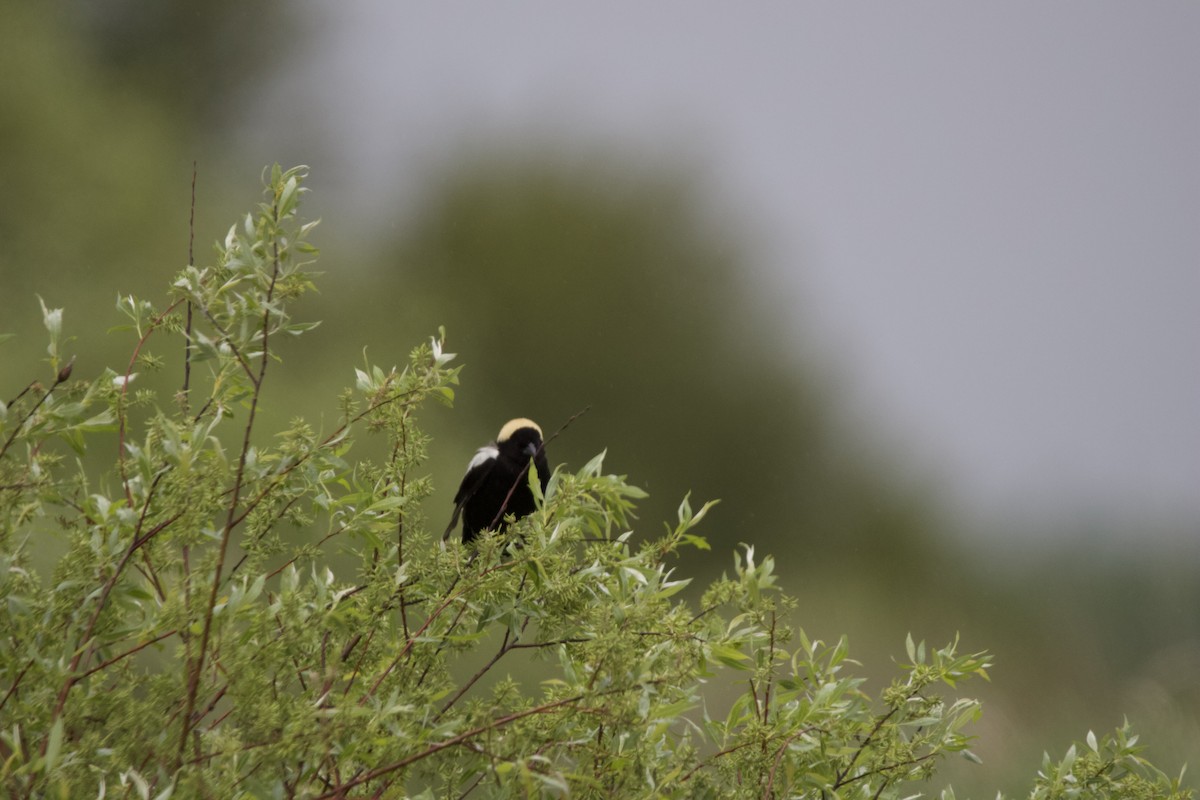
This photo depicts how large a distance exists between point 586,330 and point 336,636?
1011 centimetres

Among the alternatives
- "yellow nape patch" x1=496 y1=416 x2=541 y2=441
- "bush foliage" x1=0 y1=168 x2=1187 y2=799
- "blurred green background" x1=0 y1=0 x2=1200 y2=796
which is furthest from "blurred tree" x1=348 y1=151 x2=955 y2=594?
"bush foliage" x1=0 y1=168 x2=1187 y2=799

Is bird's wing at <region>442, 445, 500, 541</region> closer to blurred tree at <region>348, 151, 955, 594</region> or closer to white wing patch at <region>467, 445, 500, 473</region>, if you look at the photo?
white wing patch at <region>467, 445, 500, 473</region>

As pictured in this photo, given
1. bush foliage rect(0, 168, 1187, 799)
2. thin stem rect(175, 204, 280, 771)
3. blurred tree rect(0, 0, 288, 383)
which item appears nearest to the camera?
thin stem rect(175, 204, 280, 771)

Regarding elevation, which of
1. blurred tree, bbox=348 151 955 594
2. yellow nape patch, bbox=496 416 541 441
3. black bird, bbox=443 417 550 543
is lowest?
black bird, bbox=443 417 550 543

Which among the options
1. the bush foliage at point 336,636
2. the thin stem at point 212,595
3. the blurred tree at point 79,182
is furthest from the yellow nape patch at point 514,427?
Answer: the blurred tree at point 79,182

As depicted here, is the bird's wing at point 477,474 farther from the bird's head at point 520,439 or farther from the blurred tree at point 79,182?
the blurred tree at point 79,182

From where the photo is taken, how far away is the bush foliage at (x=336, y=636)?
58.9 inches

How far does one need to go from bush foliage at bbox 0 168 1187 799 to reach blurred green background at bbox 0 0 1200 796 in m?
5.19

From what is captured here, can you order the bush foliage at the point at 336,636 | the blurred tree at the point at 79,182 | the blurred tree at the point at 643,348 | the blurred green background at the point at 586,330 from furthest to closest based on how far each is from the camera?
1. the blurred tree at the point at 643,348
2. the blurred tree at the point at 79,182
3. the blurred green background at the point at 586,330
4. the bush foliage at the point at 336,636

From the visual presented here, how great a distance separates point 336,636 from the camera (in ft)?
6.00

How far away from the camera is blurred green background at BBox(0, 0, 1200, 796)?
28.2ft

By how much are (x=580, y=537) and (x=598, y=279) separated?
425 inches

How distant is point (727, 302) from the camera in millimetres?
12500

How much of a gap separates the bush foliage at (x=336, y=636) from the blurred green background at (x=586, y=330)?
519 cm
